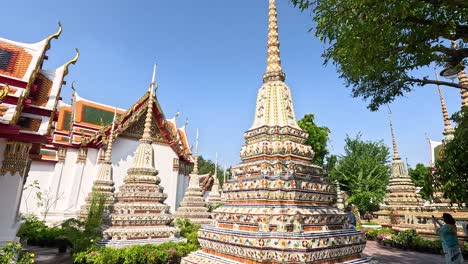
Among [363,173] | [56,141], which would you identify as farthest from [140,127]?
[363,173]

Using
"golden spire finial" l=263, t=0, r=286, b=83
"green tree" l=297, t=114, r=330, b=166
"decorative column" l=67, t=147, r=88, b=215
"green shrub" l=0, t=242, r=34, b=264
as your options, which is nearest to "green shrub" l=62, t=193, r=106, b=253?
"green shrub" l=0, t=242, r=34, b=264

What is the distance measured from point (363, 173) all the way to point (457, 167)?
27.1 m

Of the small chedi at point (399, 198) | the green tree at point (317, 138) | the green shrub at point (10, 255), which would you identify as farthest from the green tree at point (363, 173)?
the green shrub at point (10, 255)

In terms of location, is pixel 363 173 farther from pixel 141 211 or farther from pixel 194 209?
pixel 141 211

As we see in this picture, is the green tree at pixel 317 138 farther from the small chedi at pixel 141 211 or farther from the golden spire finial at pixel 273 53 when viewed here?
the golden spire finial at pixel 273 53

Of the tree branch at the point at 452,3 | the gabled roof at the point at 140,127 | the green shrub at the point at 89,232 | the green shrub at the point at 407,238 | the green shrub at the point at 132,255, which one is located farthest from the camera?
the gabled roof at the point at 140,127

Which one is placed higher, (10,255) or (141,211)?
(141,211)

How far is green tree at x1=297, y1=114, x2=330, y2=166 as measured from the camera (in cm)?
2375

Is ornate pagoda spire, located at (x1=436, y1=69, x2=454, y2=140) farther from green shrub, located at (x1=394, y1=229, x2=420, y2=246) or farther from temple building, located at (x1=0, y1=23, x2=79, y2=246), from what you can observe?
temple building, located at (x1=0, y1=23, x2=79, y2=246)

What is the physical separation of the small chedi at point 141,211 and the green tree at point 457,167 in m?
8.36

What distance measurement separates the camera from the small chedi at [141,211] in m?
8.68

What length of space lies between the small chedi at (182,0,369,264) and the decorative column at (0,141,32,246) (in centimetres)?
483

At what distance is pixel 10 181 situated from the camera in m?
6.70

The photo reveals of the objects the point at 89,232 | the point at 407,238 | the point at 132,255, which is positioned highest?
the point at 89,232
